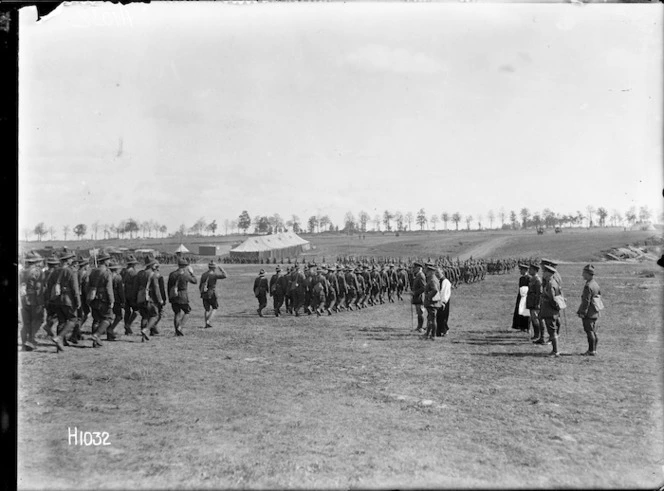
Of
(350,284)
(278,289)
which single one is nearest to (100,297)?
(278,289)

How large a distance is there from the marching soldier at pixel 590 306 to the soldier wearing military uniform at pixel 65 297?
8672mm

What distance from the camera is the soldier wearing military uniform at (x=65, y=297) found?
24.9 feet

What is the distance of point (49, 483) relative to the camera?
502 centimetres

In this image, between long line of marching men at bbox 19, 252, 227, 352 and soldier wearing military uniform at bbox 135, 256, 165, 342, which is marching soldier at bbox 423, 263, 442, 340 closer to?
long line of marching men at bbox 19, 252, 227, 352

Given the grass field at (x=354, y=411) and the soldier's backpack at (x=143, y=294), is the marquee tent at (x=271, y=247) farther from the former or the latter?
the grass field at (x=354, y=411)

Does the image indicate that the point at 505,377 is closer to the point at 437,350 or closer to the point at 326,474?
the point at 437,350

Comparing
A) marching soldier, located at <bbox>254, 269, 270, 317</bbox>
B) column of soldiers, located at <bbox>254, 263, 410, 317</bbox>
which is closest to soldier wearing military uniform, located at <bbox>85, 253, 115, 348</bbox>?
column of soldiers, located at <bbox>254, 263, 410, 317</bbox>

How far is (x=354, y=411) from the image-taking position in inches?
222

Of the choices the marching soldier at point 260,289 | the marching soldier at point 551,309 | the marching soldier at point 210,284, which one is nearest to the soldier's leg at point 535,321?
the marching soldier at point 551,309

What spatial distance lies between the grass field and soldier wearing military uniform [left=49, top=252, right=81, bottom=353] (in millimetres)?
415

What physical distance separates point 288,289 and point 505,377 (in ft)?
22.8

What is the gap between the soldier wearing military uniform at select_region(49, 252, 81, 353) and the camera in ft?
24.9

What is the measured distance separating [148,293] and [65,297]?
165cm

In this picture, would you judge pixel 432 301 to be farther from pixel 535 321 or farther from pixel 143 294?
pixel 143 294
